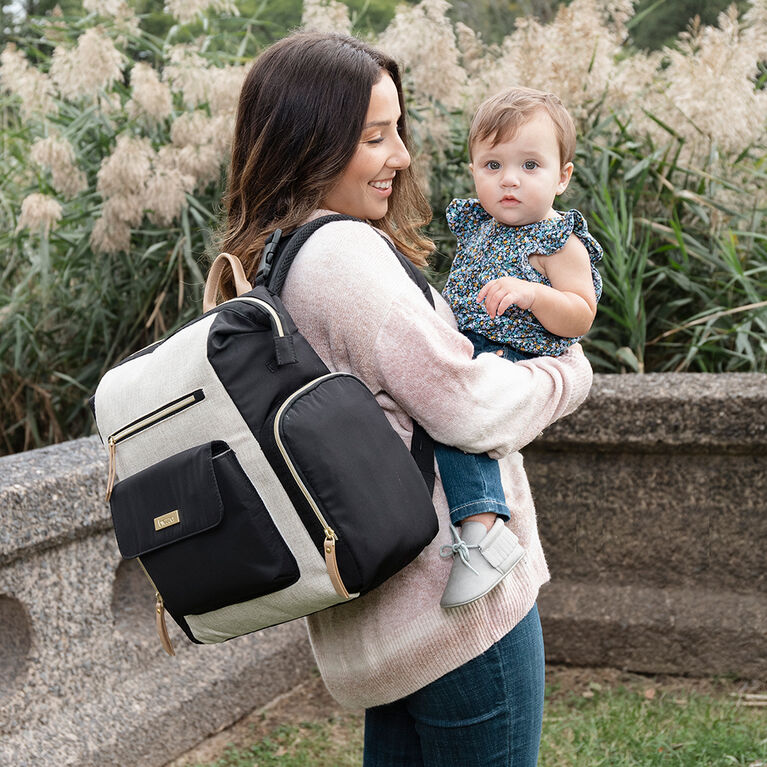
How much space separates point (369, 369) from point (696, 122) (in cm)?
294

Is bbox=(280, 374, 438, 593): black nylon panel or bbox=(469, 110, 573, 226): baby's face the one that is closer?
bbox=(280, 374, 438, 593): black nylon panel

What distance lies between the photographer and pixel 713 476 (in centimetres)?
343

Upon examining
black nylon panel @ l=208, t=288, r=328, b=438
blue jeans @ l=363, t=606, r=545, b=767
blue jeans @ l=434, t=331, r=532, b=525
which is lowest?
blue jeans @ l=363, t=606, r=545, b=767

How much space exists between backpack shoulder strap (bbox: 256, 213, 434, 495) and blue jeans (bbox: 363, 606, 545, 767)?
0.32 metres

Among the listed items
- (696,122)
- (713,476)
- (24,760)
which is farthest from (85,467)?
(696,122)

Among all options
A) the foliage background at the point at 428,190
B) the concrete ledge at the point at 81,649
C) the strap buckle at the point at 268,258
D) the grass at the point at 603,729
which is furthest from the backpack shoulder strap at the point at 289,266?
the foliage background at the point at 428,190

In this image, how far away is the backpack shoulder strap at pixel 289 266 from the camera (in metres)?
1.61

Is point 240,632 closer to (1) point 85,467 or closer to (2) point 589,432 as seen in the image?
(1) point 85,467

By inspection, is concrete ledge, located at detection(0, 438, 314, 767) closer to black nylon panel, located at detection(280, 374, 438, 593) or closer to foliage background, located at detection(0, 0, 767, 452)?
foliage background, located at detection(0, 0, 767, 452)

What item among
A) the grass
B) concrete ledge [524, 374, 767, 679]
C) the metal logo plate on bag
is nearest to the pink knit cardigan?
the metal logo plate on bag

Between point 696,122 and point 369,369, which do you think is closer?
point 369,369

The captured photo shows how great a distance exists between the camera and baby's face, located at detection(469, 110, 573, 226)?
1793 millimetres

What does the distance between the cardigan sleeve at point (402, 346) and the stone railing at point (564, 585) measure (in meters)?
1.42

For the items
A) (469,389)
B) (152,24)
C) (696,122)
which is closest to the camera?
(469,389)
